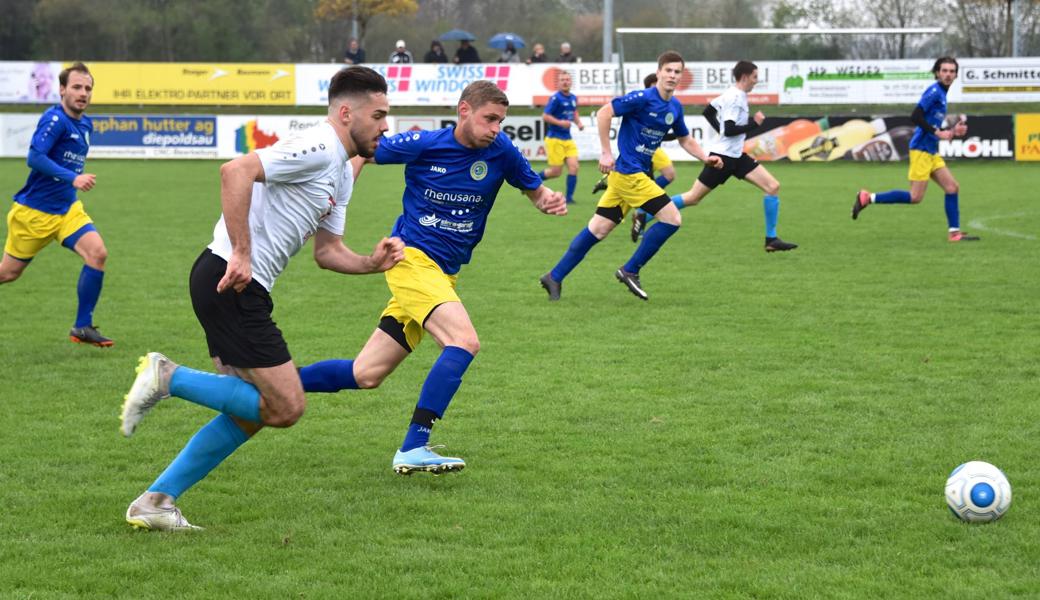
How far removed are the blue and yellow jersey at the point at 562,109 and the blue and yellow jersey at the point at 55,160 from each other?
38.6 ft

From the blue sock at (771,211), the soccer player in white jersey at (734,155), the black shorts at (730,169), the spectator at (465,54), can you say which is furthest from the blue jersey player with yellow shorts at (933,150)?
the spectator at (465,54)

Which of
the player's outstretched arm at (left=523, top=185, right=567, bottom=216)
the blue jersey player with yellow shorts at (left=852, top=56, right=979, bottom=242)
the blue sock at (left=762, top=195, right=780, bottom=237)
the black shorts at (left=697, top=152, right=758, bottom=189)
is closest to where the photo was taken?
the player's outstretched arm at (left=523, top=185, right=567, bottom=216)

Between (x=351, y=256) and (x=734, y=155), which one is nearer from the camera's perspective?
(x=351, y=256)

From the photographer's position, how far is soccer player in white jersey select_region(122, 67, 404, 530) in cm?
459

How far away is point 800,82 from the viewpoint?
104 feet

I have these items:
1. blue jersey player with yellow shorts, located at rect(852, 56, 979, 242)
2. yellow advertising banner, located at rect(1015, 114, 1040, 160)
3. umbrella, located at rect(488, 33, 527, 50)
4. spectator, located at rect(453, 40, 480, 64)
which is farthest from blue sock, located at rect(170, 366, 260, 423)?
umbrella, located at rect(488, 33, 527, 50)

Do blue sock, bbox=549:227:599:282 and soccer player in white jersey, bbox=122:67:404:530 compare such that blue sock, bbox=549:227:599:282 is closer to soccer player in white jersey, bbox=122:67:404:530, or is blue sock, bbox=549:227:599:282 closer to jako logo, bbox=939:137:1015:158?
soccer player in white jersey, bbox=122:67:404:530

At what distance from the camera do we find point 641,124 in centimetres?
1115

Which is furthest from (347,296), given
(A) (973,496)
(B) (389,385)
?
(A) (973,496)

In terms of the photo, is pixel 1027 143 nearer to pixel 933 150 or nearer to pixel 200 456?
pixel 933 150

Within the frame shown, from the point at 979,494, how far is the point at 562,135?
15.9m

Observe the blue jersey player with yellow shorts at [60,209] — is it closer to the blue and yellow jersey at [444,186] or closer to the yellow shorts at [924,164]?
the blue and yellow jersey at [444,186]

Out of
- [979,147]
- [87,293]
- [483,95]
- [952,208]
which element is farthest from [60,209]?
[979,147]

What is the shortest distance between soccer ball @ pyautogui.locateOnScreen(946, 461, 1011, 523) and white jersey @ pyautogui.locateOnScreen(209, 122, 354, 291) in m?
2.67
